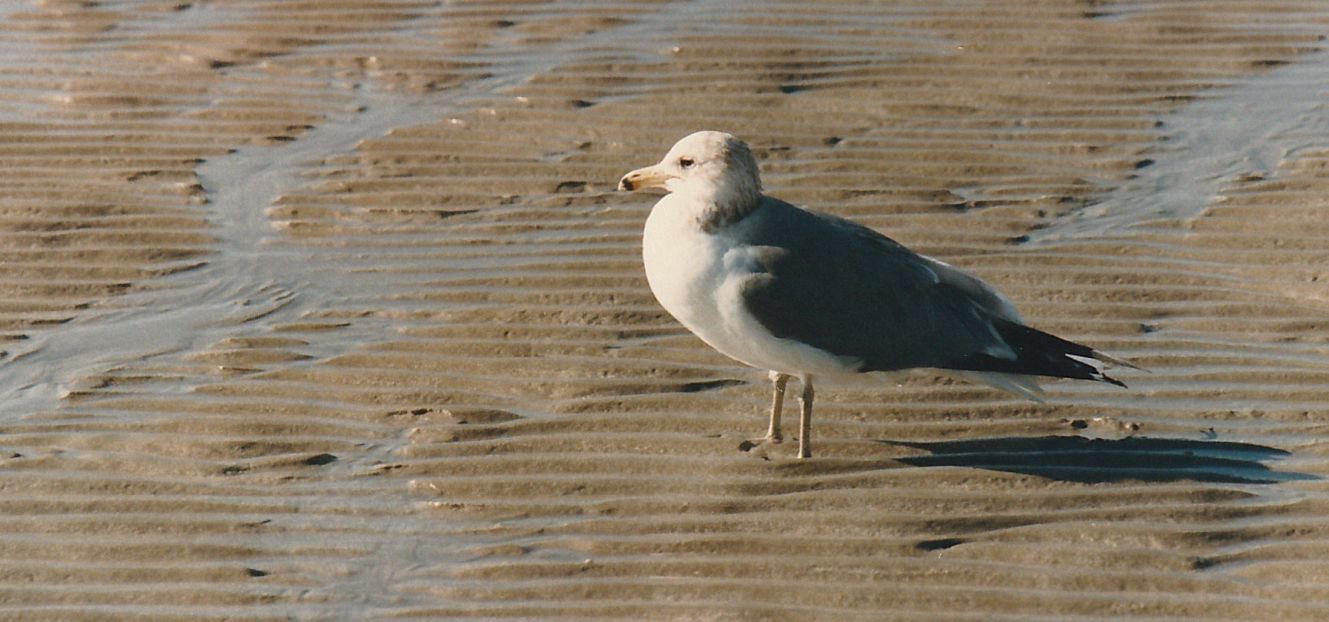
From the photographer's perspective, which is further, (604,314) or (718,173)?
(604,314)

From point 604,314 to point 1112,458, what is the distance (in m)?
2.03

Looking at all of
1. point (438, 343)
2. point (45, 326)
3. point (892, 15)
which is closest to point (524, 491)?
point (438, 343)

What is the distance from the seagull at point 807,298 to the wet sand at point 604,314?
308mm

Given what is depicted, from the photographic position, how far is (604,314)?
266 inches

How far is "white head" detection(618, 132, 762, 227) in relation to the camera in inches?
223

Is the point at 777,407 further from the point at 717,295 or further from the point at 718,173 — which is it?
the point at 718,173

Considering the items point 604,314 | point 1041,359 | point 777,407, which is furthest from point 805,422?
point 604,314

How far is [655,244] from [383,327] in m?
1.43

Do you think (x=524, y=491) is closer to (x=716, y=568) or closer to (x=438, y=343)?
(x=716, y=568)

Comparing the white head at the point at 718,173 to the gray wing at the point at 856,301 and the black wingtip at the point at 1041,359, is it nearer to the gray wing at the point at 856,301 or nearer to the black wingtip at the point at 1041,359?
the gray wing at the point at 856,301

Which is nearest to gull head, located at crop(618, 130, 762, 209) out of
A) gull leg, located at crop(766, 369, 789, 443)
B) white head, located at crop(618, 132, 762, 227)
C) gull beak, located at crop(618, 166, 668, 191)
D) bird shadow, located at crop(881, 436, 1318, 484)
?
white head, located at crop(618, 132, 762, 227)

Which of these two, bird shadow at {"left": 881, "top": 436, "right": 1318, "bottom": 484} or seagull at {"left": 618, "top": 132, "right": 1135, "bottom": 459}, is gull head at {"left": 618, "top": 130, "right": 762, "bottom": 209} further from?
bird shadow at {"left": 881, "top": 436, "right": 1318, "bottom": 484}

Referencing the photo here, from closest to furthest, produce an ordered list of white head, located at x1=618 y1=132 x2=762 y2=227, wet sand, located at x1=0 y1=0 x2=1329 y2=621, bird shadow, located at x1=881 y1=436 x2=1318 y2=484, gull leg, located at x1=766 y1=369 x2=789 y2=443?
wet sand, located at x1=0 y1=0 x2=1329 y2=621
bird shadow, located at x1=881 y1=436 x2=1318 y2=484
white head, located at x1=618 y1=132 x2=762 y2=227
gull leg, located at x1=766 y1=369 x2=789 y2=443

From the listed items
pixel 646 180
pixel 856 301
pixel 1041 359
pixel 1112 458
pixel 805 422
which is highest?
pixel 646 180
